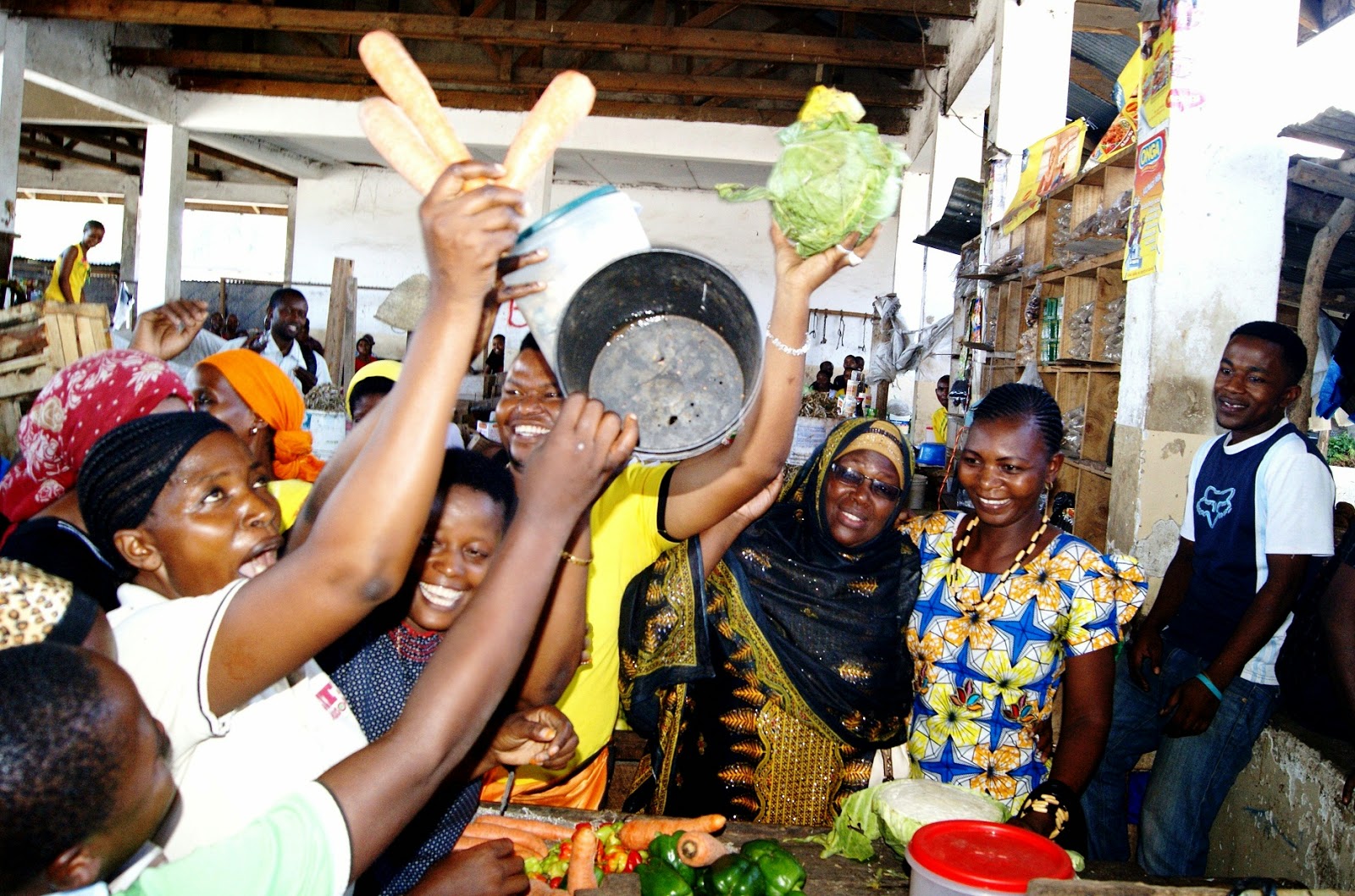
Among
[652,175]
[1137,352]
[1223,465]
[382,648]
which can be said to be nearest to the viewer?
[382,648]

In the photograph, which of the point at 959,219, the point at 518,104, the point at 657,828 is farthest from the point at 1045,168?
the point at 518,104

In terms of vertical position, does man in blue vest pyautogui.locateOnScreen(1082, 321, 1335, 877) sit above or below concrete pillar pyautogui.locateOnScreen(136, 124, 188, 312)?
below

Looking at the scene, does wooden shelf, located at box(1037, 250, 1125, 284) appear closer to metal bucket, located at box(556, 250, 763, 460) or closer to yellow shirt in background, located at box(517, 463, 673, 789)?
yellow shirt in background, located at box(517, 463, 673, 789)

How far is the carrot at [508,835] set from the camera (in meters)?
2.03

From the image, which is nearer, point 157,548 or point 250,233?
point 157,548

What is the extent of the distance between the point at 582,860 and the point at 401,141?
1.50 meters

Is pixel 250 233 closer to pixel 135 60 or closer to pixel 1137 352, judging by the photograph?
pixel 135 60

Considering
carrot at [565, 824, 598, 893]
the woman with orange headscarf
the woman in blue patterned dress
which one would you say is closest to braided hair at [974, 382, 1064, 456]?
the woman in blue patterned dress

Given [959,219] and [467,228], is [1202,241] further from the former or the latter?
[959,219]

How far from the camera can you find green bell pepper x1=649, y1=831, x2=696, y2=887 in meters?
1.89

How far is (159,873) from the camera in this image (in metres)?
1.08

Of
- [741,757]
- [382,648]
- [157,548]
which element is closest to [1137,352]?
[741,757]

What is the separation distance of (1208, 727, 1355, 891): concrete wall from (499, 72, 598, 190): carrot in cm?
267

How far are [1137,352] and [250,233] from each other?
17197 mm
